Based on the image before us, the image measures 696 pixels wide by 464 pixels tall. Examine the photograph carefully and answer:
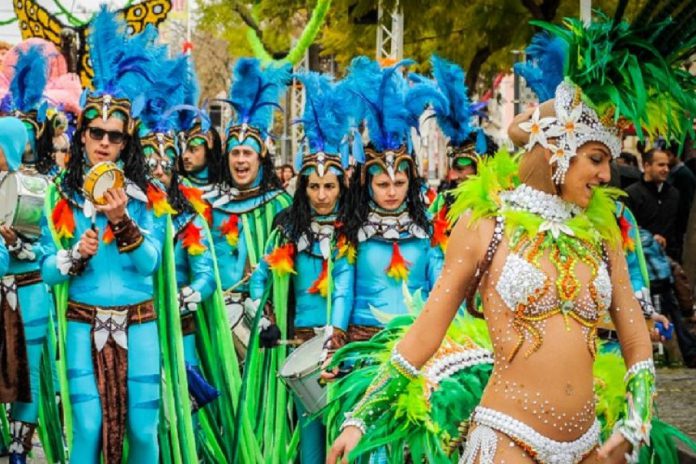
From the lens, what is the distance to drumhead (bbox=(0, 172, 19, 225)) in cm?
839

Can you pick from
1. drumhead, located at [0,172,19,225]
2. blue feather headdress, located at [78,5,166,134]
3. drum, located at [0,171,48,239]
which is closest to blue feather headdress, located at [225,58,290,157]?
drum, located at [0,171,48,239]

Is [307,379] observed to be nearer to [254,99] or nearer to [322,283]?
[322,283]

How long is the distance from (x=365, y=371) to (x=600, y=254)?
3.16 feet

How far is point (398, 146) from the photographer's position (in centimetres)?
816

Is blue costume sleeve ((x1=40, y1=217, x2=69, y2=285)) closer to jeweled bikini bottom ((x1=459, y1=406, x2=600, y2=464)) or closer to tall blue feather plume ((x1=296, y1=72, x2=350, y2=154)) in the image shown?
tall blue feather plume ((x1=296, y1=72, x2=350, y2=154))

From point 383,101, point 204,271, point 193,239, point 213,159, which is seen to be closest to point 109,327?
point 204,271

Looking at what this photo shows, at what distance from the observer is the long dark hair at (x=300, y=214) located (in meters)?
8.70

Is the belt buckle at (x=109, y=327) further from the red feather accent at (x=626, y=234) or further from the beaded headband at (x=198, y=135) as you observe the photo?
the beaded headband at (x=198, y=135)

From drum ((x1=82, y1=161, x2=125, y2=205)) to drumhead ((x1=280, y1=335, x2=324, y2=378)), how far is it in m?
1.24

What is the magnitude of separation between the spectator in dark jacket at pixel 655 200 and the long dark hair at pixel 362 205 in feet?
15.7

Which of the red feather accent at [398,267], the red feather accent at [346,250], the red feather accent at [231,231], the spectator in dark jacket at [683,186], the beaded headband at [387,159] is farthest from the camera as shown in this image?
the spectator in dark jacket at [683,186]

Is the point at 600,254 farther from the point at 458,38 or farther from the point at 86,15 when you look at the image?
the point at 86,15

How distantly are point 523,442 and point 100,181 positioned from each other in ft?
9.24

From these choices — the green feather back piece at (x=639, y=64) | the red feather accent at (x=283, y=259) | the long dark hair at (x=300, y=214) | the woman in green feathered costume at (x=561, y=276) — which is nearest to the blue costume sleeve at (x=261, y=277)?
the red feather accent at (x=283, y=259)
